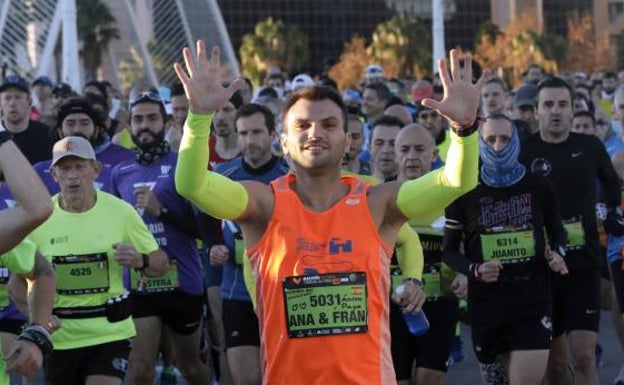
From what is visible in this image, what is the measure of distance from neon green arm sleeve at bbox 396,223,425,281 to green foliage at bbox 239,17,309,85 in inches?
2305

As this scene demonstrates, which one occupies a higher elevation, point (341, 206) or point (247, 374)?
point (341, 206)

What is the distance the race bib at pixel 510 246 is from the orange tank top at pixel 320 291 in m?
3.05

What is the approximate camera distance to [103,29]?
2486 inches

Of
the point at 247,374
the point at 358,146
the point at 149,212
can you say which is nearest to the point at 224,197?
the point at 247,374

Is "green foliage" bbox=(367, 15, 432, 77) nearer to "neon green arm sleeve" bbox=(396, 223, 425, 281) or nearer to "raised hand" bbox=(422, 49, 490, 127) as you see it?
"neon green arm sleeve" bbox=(396, 223, 425, 281)

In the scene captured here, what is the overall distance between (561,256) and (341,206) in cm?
324

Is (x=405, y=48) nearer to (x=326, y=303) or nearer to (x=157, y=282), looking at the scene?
(x=157, y=282)

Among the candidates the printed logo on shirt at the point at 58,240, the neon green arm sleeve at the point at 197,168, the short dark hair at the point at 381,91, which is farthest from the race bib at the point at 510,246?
the short dark hair at the point at 381,91

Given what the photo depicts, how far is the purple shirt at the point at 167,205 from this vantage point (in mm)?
9453

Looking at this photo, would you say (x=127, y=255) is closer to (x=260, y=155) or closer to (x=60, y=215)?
(x=60, y=215)

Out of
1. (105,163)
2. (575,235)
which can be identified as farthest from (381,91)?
(575,235)

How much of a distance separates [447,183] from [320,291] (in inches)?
24.7

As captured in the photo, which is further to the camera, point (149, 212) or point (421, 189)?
point (149, 212)

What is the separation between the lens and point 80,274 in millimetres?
7699
